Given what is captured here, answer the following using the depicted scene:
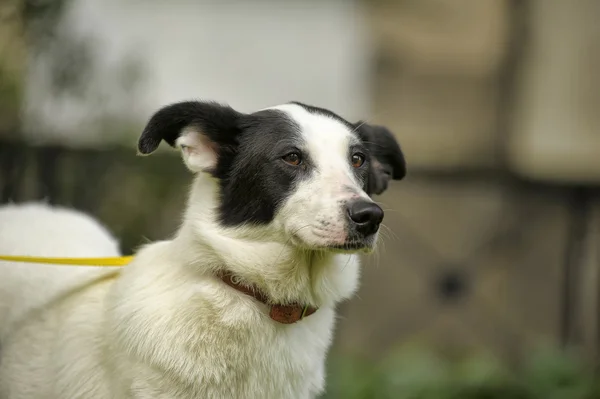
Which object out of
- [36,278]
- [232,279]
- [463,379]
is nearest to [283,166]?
[232,279]

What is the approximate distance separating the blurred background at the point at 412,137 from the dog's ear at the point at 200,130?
3.24 m

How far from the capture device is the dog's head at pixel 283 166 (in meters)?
3.19

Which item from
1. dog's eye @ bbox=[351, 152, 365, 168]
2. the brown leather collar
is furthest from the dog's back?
dog's eye @ bbox=[351, 152, 365, 168]

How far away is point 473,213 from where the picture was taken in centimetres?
916

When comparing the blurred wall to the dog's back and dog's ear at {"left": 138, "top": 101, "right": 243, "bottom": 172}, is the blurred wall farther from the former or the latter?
dog's ear at {"left": 138, "top": 101, "right": 243, "bottom": 172}

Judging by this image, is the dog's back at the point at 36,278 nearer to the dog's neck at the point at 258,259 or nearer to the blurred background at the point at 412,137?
the dog's neck at the point at 258,259

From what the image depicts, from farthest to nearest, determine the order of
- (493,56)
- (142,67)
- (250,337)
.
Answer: (493,56)
(142,67)
(250,337)

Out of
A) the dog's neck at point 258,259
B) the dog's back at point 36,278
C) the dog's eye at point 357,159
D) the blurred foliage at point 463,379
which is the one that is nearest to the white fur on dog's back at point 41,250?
the dog's back at point 36,278

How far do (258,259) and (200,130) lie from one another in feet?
2.01

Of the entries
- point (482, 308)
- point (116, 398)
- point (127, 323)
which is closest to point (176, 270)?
point (127, 323)

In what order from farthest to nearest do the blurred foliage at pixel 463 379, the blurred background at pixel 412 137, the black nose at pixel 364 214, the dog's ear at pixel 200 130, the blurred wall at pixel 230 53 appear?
the blurred wall at pixel 230 53 < the blurred background at pixel 412 137 < the blurred foliage at pixel 463 379 < the dog's ear at pixel 200 130 < the black nose at pixel 364 214

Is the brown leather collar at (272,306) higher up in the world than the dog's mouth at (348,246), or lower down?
lower down

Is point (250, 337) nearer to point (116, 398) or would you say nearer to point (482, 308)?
point (116, 398)

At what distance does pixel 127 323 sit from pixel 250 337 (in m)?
0.50
